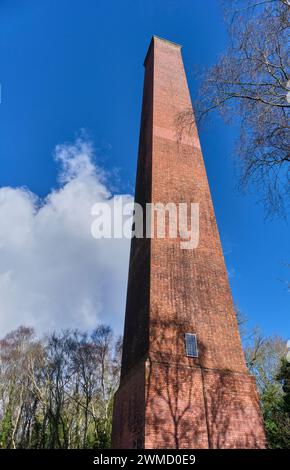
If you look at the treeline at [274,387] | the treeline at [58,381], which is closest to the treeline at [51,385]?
the treeline at [58,381]

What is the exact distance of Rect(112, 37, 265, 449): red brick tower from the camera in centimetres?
669

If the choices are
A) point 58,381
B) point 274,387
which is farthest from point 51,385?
point 274,387

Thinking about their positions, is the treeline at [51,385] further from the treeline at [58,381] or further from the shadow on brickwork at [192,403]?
the shadow on brickwork at [192,403]

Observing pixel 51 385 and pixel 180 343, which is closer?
pixel 180 343

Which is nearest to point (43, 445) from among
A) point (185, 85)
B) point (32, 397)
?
point (32, 397)

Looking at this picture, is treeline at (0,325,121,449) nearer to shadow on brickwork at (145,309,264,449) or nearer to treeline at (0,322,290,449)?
treeline at (0,322,290,449)

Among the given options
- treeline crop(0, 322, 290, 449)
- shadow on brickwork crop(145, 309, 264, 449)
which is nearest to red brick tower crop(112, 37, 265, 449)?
shadow on brickwork crop(145, 309, 264, 449)

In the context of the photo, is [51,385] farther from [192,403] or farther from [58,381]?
[192,403]

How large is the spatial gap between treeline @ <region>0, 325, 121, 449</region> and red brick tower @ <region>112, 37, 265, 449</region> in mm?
13485

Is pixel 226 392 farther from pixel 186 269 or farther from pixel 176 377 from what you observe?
pixel 186 269

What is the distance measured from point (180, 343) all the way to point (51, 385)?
17817mm

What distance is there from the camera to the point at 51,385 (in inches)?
872

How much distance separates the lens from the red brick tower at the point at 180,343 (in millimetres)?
6688

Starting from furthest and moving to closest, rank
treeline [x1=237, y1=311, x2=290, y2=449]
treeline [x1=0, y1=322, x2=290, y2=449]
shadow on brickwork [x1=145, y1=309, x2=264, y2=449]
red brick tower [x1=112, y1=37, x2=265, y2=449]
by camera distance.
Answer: treeline [x1=0, y1=322, x2=290, y2=449], treeline [x1=237, y1=311, x2=290, y2=449], red brick tower [x1=112, y1=37, x2=265, y2=449], shadow on brickwork [x1=145, y1=309, x2=264, y2=449]
